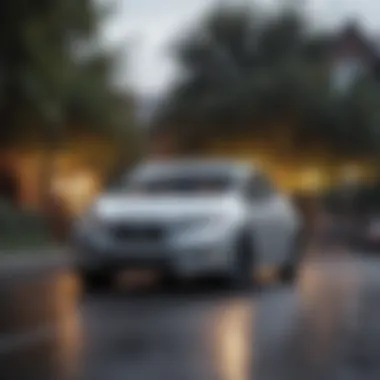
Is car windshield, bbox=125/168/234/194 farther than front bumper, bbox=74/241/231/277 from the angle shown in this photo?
Yes

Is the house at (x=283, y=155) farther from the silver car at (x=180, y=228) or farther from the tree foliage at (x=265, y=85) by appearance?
the silver car at (x=180, y=228)

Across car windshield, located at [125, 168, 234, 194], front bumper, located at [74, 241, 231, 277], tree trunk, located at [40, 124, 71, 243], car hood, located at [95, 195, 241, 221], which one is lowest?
tree trunk, located at [40, 124, 71, 243]

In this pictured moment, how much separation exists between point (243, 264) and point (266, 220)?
1057 mm

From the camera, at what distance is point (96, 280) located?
18750 millimetres

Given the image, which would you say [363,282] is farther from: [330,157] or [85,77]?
[330,157]

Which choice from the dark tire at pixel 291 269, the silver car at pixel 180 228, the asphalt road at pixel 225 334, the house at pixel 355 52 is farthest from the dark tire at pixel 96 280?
the house at pixel 355 52

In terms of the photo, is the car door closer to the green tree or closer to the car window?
the car window

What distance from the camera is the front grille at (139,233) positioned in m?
18.2

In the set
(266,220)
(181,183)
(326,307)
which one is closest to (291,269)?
(266,220)

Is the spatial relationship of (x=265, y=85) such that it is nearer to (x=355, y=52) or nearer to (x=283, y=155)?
(x=283, y=155)

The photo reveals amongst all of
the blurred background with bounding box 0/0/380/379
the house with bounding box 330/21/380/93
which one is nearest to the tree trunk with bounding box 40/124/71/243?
the blurred background with bounding box 0/0/380/379

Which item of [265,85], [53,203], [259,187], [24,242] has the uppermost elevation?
[259,187]

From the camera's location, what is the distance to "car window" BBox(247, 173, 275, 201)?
20.1 m

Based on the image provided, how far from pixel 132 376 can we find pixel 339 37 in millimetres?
53496
